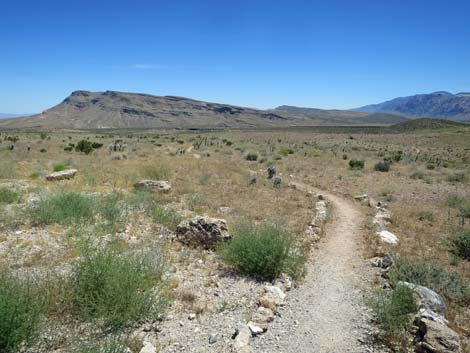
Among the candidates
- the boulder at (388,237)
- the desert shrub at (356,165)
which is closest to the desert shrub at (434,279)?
the boulder at (388,237)

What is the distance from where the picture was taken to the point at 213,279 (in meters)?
6.73

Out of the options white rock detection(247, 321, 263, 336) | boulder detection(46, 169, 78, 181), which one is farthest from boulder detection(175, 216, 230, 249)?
boulder detection(46, 169, 78, 181)

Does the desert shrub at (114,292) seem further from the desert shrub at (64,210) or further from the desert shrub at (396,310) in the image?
the desert shrub at (64,210)

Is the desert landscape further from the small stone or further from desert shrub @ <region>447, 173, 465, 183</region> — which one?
desert shrub @ <region>447, 173, 465, 183</region>

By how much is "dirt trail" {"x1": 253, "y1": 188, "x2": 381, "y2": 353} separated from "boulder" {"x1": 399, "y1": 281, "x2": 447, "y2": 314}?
88 cm

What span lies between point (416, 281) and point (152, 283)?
16.8 ft

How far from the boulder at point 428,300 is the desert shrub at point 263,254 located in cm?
222

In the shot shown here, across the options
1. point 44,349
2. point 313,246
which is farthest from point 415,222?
point 44,349

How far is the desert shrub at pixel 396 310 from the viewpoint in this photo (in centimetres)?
514

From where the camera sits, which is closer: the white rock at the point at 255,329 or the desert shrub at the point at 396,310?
the white rock at the point at 255,329

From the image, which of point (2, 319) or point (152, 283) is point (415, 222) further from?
point (2, 319)

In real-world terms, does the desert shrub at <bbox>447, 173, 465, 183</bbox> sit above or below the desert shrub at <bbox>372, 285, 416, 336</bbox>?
below

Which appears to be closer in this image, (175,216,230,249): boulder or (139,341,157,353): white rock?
(139,341,157,353): white rock

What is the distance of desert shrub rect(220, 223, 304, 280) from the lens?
22.3 feet
